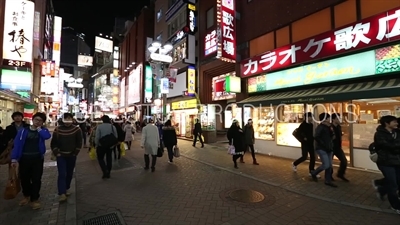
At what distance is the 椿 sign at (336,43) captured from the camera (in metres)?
7.06

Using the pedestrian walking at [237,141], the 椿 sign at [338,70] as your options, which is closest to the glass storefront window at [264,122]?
the 椿 sign at [338,70]

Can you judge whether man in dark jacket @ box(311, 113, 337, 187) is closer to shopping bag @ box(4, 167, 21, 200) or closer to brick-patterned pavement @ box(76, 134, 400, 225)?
brick-patterned pavement @ box(76, 134, 400, 225)

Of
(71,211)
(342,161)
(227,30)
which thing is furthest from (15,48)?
(342,161)

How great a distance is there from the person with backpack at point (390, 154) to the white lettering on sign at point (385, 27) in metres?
4.07

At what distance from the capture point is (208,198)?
5.30 metres

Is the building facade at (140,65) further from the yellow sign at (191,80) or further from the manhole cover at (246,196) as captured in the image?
the manhole cover at (246,196)

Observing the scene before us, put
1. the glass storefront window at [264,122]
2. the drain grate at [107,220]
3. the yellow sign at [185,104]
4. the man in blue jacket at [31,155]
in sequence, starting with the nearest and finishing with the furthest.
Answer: the drain grate at [107,220] < the man in blue jacket at [31,155] < the glass storefront window at [264,122] < the yellow sign at [185,104]

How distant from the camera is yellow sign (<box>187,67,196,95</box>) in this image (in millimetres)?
18328

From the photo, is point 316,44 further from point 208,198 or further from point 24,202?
point 24,202

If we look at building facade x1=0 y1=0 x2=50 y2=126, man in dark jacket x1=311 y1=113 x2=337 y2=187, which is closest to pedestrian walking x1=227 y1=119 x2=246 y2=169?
man in dark jacket x1=311 y1=113 x2=337 y2=187

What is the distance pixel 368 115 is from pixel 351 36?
9.08 ft

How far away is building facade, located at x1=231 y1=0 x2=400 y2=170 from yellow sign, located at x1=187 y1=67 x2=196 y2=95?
19.6 ft

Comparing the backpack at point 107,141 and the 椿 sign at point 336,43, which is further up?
the 椿 sign at point 336,43

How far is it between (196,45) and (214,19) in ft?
9.05
